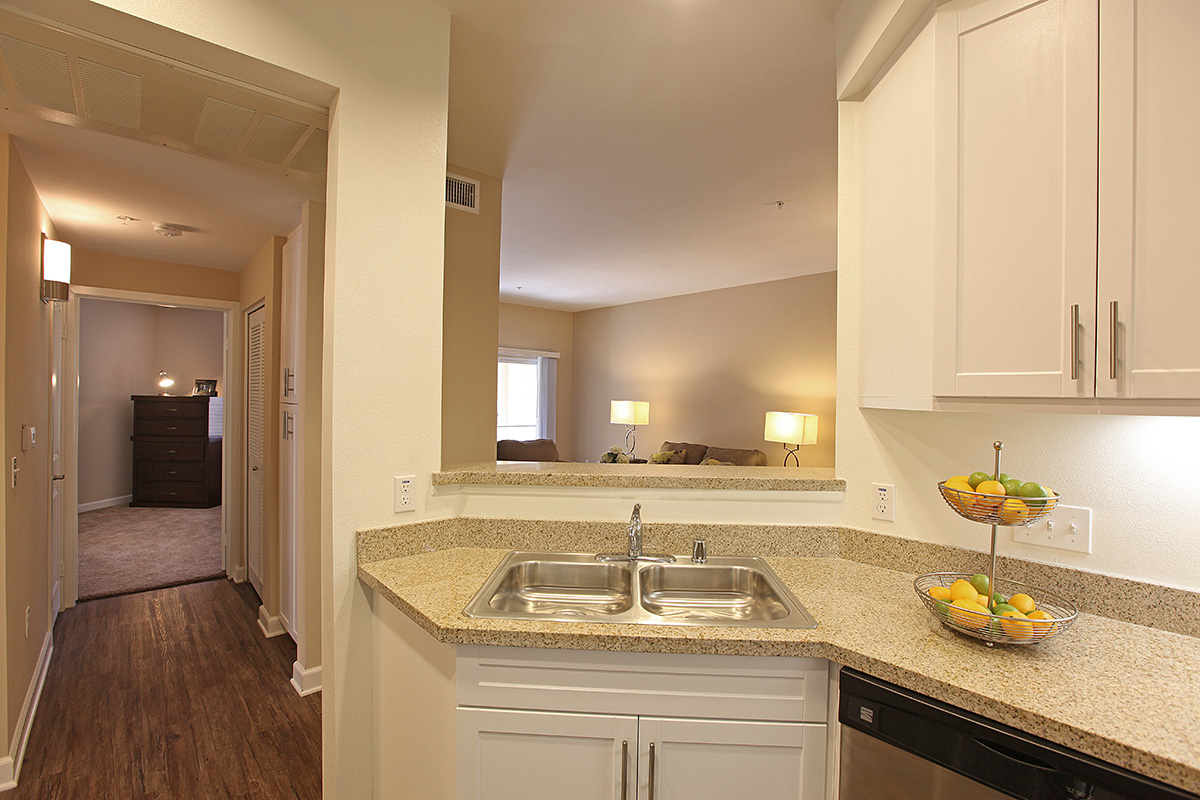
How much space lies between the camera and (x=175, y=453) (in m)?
6.65

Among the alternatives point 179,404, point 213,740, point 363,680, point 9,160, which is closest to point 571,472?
point 363,680

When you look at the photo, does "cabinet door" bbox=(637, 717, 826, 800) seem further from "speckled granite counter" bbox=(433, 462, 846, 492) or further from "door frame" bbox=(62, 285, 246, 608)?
"door frame" bbox=(62, 285, 246, 608)

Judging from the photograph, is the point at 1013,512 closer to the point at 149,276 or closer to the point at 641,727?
the point at 641,727

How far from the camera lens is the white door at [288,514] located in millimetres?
3066

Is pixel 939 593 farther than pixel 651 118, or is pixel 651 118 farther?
pixel 651 118

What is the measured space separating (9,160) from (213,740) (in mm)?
2395

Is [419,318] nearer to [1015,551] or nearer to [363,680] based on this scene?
[363,680]

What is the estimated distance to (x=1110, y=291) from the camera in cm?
102

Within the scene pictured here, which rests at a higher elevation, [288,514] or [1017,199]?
[1017,199]

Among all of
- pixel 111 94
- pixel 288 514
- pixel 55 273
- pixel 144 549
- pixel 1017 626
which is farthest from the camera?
pixel 144 549

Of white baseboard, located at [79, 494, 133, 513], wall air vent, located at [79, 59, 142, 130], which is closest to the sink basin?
wall air vent, located at [79, 59, 142, 130]

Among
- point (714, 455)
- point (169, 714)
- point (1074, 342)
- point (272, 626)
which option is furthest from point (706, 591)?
point (714, 455)

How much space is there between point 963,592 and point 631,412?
533 cm

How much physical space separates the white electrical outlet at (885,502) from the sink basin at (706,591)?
15.7 inches
